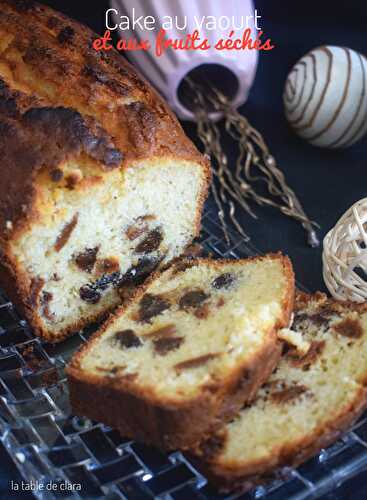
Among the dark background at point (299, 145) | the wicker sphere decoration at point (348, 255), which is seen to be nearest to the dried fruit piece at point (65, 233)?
the dark background at point (299, 145)

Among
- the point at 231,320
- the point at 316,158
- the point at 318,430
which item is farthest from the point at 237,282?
the point at 316,158

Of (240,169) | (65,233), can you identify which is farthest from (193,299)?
(240,169)

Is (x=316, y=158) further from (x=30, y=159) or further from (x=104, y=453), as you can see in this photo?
(x=104, y=453)

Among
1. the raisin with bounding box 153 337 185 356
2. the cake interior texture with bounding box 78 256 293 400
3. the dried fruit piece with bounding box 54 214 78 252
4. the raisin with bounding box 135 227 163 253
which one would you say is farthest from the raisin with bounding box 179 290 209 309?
the dried fruit piece with bounding box 54 214 78 252

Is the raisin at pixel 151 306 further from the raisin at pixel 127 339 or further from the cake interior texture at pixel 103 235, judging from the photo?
the cake interior texture at pixel 103 235

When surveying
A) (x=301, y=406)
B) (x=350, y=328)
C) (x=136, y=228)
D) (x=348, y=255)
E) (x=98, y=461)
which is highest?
(x=136, y=228)

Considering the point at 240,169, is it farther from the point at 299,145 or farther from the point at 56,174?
the point at 56,174
